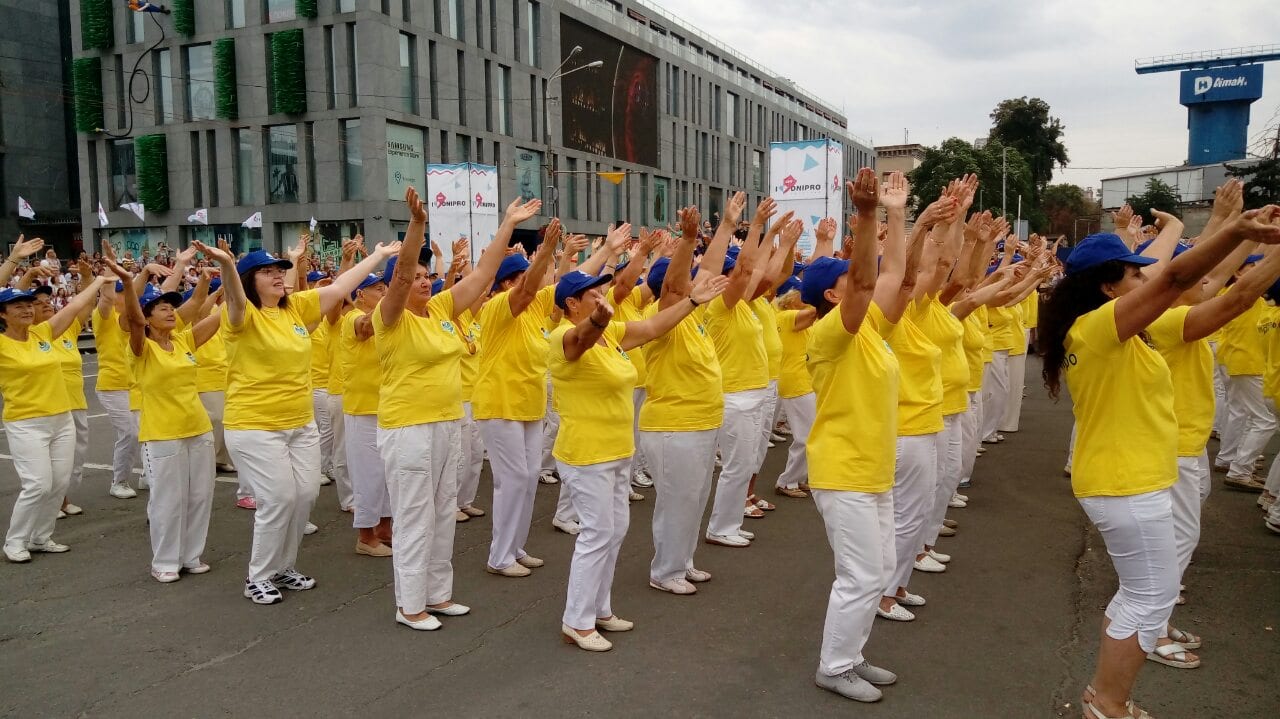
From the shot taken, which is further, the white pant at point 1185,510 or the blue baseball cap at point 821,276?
the blue baseball cap at point 821,276

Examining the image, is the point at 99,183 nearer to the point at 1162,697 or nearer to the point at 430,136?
the point at 430,136

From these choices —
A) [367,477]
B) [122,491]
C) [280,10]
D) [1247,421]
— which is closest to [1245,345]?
[1247,421]

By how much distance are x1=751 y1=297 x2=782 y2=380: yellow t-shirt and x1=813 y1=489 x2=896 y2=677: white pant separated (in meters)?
3.48

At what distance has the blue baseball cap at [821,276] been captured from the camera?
4781mm

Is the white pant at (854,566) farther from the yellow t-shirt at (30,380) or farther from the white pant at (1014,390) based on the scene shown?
the white pant at (1014,390)

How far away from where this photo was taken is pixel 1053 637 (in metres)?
5.00

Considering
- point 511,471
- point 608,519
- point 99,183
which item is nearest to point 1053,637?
point 608,519


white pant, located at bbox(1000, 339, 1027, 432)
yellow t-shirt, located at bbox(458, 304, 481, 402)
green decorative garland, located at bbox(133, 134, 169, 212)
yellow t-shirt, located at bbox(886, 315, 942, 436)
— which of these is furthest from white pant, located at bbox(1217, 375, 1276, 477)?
green decorative garland, located at bbox(133, 134, 169, 212)

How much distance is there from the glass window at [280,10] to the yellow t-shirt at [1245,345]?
123 ft

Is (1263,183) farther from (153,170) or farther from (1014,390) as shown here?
(153,170)

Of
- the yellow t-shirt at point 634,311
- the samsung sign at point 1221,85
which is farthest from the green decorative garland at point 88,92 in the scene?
the samsung sign at point 1221,85

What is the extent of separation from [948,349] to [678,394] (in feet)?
6.71

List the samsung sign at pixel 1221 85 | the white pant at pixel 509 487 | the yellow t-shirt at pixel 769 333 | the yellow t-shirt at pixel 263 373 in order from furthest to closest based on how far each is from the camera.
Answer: the samsung sign at pixel 1221 85 < the yellow t-shirt at pixel 769 333 < the white pant at pixel 509 487 < the yellow t-shirt at pixel 263 373

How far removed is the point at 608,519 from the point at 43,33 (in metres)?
50.3
